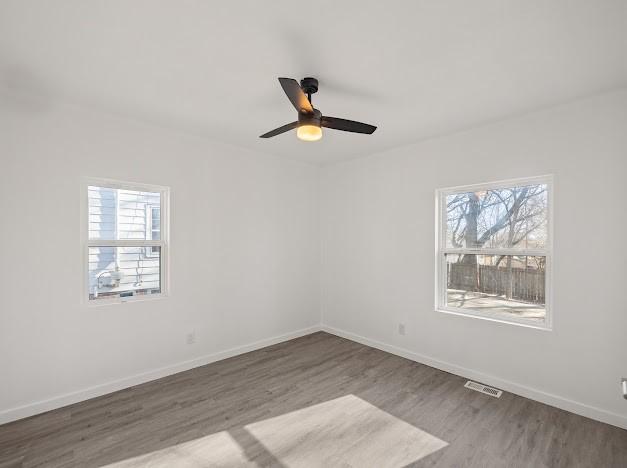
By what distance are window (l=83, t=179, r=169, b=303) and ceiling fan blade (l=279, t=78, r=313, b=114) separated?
200cm

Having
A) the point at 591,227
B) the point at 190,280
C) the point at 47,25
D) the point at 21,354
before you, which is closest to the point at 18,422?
the point at 21,354

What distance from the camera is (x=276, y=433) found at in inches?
96.0

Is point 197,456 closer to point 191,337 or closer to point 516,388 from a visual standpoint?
point 191,337

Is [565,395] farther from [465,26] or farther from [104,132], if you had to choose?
[104,132]

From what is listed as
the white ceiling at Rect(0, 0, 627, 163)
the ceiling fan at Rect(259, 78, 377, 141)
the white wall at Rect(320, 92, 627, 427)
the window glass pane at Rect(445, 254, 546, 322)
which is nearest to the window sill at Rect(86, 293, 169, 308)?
the white ceiling at Rect(0, 0, 627, 163)

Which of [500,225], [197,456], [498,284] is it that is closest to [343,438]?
[197,456]

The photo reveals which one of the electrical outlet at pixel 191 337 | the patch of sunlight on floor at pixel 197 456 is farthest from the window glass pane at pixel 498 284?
the electrical outlet at pixel 191 337

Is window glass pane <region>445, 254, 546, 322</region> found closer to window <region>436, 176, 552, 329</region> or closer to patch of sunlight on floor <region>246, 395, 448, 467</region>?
window <region>436, 176, 552, 329</region>

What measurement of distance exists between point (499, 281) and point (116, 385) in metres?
3.87

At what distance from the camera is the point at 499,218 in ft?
10.7

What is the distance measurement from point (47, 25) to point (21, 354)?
2.45 meters

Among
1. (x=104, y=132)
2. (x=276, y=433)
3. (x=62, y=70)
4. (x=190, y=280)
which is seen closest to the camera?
(x=62, y=70)

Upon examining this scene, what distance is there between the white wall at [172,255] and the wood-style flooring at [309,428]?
340mm

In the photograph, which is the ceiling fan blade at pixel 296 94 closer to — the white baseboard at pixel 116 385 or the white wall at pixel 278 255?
the white wall at pixel 278 255
